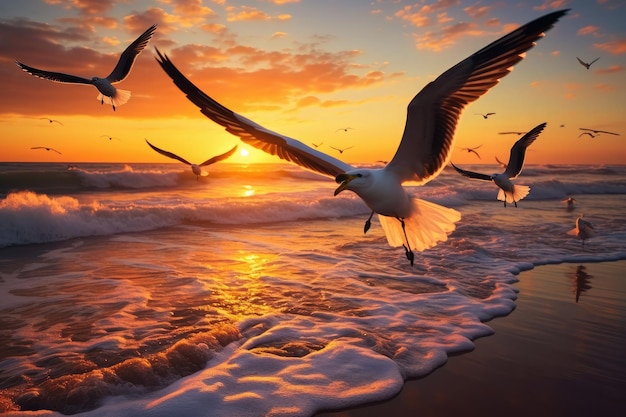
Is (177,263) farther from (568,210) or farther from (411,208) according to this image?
(568,210)

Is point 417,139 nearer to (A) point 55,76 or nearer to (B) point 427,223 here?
(B) point 427,223

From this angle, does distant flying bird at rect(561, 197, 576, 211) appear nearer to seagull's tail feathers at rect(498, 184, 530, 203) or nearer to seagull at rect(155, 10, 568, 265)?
seagull's tail feathers at rect(498, 184, 530, 203)

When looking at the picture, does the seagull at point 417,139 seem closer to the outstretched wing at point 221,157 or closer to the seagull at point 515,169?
the outstretched wing at point 221,157

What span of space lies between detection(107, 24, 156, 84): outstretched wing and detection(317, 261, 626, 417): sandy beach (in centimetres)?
1017

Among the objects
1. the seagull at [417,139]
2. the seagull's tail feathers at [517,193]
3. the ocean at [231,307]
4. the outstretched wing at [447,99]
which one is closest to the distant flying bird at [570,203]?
the ocean at [231,307]

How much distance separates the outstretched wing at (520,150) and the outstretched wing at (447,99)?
7.20 meters

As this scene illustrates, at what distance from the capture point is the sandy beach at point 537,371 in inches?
154

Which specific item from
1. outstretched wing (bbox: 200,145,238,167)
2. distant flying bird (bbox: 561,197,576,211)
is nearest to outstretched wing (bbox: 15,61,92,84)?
outstretched wing (bbox: 200,145,238,167)

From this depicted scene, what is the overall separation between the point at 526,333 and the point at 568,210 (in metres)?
17.4

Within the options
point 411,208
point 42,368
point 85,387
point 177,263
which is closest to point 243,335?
point 85,387

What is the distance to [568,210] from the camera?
794 inches

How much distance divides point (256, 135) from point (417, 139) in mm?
2054

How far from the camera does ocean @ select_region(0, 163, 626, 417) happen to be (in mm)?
4188

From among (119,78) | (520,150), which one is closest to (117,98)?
(119,78)
